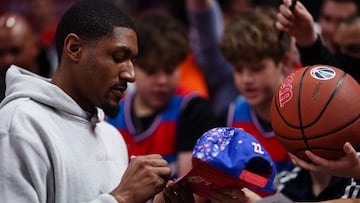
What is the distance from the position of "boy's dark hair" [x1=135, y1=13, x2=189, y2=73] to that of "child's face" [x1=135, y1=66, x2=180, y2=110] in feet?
0.08

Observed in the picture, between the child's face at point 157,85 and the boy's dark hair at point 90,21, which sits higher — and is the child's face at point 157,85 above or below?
below

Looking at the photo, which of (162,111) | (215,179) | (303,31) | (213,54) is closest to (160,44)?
(162,111)

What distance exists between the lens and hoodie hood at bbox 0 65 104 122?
2504mm

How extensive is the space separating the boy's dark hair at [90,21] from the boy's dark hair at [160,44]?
1376mm

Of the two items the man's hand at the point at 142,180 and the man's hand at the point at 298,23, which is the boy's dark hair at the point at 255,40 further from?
the man's hand at the point at 142,180

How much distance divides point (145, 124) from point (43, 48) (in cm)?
177

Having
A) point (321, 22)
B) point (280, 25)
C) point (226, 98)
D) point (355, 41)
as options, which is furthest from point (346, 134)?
point (321, 22)

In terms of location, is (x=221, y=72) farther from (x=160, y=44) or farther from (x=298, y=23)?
(x=298, y=23)

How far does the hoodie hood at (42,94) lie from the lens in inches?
98.6

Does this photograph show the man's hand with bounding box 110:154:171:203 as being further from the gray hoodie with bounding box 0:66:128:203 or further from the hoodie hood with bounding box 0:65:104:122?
the hoodie hood with bounding box 0:65:104:122

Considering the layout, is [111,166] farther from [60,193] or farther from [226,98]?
[226,98]

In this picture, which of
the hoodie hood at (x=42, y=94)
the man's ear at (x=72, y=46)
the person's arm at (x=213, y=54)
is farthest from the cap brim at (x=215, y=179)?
the person's arm at (x=213, y=54)

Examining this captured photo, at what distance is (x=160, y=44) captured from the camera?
4164mm

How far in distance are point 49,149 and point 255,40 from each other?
70.3 inches
